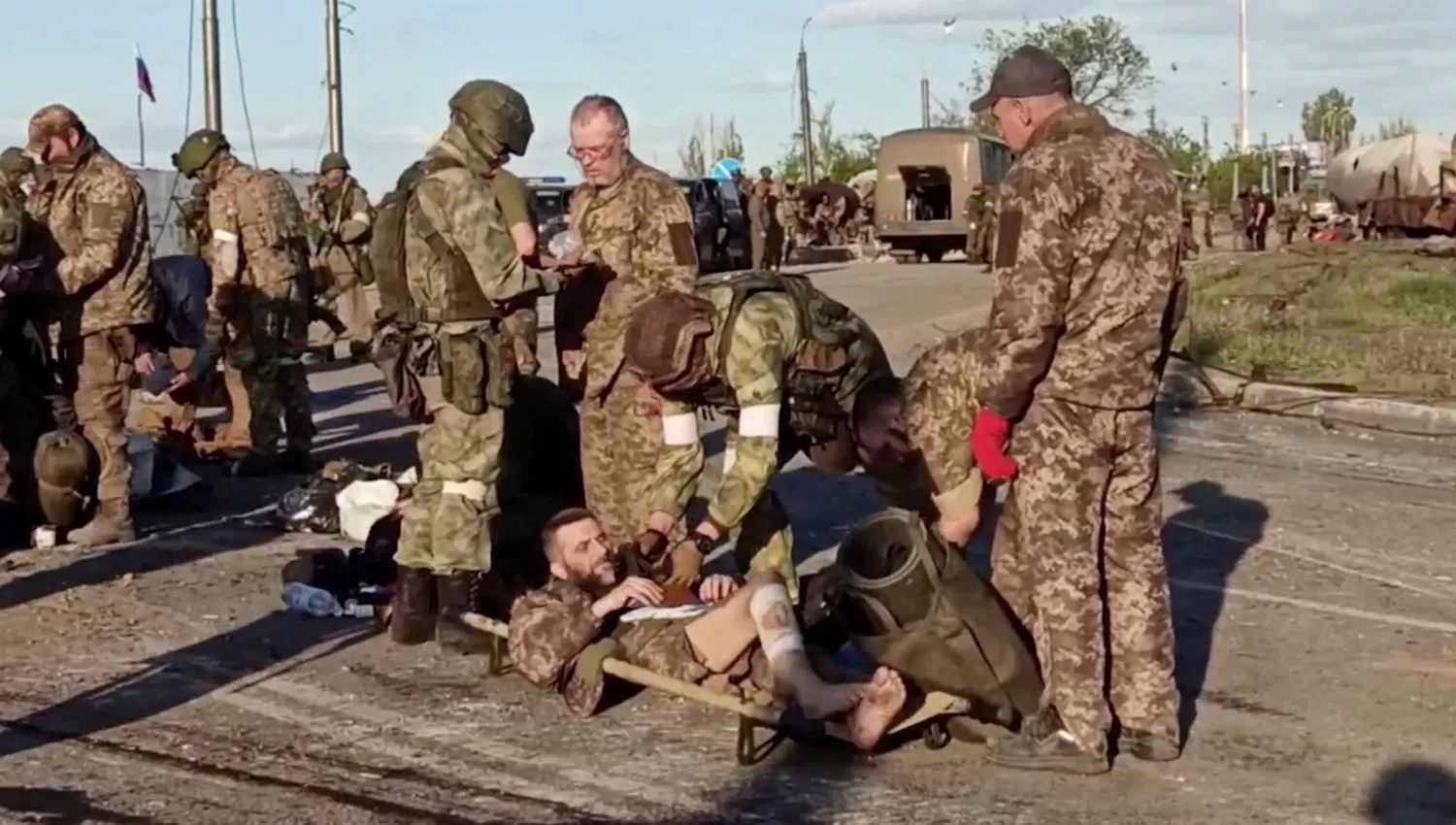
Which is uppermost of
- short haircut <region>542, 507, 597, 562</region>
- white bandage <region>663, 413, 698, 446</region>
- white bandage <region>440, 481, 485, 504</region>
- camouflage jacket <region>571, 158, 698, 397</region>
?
camouflage jacket <region>571, 158, 698, 397</region>

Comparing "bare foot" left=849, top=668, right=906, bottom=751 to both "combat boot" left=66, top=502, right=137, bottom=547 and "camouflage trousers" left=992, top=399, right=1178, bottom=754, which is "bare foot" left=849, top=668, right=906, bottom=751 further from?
"combat boot" left=66, top=502, right=137, bottom=547

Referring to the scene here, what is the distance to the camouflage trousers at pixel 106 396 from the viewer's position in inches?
367

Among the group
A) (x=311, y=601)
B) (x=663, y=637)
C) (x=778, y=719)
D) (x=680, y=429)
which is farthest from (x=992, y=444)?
(x=311, y=601)

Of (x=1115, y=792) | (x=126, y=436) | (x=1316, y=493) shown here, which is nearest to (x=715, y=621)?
A: (x=1115, y=792)

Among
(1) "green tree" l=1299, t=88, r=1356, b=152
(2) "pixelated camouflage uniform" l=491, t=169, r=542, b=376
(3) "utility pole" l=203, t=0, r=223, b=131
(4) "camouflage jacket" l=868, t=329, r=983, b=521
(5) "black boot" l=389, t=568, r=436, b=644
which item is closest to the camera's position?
(4) "camouflage jacket" l=868, t=329, r=983, b=521

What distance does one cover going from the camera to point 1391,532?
9.61 m

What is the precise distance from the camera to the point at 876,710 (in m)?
5.68

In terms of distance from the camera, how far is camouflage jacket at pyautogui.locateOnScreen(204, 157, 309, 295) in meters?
11.4

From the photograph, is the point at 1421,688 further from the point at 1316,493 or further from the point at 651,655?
the point at 1316,493

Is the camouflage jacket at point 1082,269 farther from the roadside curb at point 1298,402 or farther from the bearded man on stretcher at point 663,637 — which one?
the roadside curb at point 1298,402

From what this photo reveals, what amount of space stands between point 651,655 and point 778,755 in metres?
0.54

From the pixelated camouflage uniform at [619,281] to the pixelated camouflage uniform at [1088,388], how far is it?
219cm

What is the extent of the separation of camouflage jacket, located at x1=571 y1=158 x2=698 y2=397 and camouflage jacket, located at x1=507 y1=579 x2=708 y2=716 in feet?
4.60

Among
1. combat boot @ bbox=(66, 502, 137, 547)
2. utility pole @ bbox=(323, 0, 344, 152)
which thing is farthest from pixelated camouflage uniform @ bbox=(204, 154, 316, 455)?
utility pole @ bbox=(323, 0, 344, 152)
